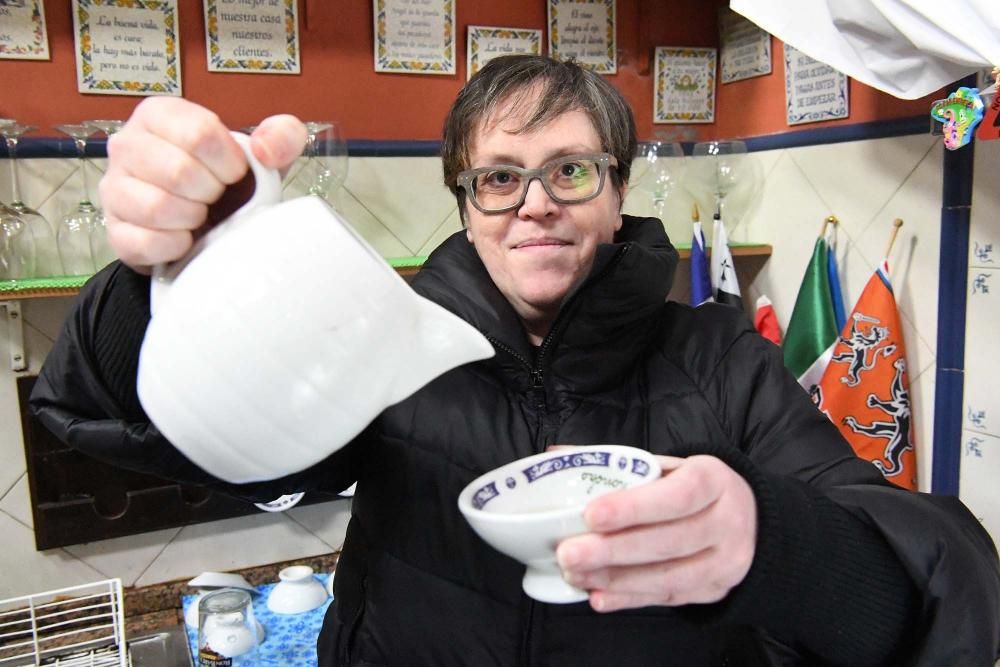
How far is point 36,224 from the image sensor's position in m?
1.46

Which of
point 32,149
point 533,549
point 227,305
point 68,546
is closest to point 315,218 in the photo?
point 227,305

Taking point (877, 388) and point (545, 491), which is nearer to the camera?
point (545, 491)

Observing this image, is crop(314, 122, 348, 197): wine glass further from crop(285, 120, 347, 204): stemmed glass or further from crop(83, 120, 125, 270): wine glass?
crop(83, 120, 125, 270): wine glass

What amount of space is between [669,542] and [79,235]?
1367mm

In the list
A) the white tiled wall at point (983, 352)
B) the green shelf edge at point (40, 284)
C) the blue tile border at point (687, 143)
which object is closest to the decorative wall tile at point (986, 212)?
the white tiled wall at point (983, 352)

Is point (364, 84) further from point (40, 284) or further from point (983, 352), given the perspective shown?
point (983, 352)

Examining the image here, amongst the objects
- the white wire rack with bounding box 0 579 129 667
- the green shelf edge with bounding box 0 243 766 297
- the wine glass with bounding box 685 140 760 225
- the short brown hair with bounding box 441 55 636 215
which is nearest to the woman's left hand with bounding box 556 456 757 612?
the short brown hair with bounding box 441 55 636 215

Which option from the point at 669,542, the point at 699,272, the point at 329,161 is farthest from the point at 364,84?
the point at 669,542

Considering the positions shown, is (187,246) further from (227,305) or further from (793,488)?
(793,488)

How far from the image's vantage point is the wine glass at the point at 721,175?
77.6 inches

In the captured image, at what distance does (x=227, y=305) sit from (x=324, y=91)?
4.57ft

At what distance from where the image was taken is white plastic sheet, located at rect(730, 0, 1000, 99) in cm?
112

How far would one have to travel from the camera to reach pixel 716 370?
0.91 m

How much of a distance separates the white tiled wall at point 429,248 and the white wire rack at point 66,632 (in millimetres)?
47
